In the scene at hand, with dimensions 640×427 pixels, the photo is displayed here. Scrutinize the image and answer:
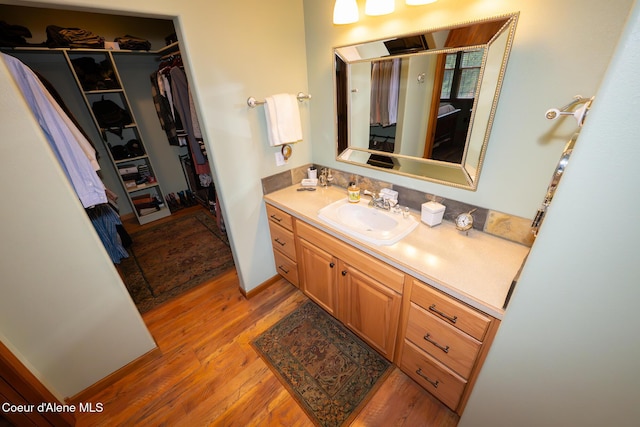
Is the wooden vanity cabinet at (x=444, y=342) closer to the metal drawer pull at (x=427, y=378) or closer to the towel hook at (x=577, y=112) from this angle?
the metal drawer pull at (x=427, y=378)

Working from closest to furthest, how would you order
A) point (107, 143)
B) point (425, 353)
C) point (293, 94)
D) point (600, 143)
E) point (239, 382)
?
point (600, 143), point (425, 353), point (239, 382), point (293, 94), point (107, 143)

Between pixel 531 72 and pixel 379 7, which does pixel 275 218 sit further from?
pixel 531 72

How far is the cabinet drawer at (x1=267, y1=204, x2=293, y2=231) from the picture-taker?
5.78 ft

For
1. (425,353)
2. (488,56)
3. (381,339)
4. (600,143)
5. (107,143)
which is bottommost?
(381,339)

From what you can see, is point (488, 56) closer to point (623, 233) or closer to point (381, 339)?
point (623, 233)

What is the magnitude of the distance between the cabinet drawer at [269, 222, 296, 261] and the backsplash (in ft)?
1.00

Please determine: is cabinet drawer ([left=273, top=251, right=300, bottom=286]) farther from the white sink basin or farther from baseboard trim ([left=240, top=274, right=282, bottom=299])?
the white sink basin

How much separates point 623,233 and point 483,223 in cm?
80

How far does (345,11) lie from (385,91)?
46cm

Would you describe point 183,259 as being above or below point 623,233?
below

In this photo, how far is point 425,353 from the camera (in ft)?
4.01

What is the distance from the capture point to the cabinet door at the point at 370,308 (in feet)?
4.27

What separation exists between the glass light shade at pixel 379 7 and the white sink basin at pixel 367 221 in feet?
3.42

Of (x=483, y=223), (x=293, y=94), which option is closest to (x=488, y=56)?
(x=483, y=223)
